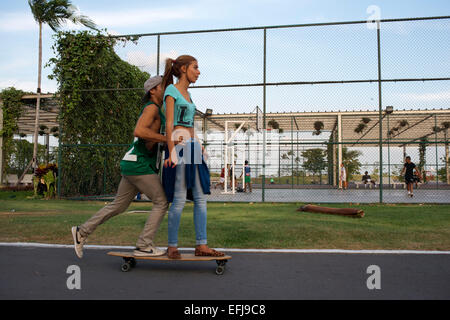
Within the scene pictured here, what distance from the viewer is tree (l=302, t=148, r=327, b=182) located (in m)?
23.0

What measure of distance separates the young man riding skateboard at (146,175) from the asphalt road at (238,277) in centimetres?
30

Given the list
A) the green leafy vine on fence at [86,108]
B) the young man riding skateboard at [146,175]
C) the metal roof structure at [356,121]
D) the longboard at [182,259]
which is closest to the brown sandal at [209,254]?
the longboard at [182,259]

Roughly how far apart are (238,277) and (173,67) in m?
→ 2.12

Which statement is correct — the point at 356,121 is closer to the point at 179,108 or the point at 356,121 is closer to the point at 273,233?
the point at 273,233

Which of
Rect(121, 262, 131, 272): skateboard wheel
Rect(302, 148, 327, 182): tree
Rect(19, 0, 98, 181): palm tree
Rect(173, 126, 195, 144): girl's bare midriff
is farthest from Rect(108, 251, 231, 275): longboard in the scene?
Rect(302, 148, 327, 182): tree

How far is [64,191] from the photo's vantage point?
13617 mm

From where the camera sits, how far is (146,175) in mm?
3906

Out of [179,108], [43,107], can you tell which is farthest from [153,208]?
[43,107]

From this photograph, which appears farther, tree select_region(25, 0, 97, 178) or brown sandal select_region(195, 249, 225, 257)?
tree select_region(25, 0, 97, 178)

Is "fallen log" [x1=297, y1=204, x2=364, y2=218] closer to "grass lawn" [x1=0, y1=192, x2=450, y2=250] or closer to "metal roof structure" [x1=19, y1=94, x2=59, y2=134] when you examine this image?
"grass lawn" [x1=0, y1=192, x2=450, y2=250]

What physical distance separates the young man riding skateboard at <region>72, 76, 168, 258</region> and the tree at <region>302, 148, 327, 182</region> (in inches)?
782

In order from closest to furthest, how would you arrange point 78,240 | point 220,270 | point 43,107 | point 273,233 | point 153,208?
1. point 220,270
2. point 153,208
3. point 78,240
4. point 273,233
5. point 43,107

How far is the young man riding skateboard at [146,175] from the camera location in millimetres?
3844
